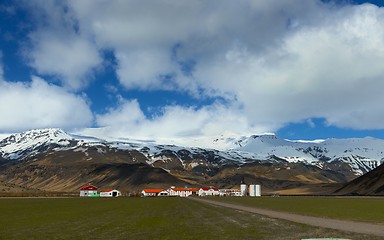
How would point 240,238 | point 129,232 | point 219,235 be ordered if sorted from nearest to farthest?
point 240,238 < point 219,235 < point 129,232

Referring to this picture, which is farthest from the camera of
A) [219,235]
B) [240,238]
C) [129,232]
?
[129,232]

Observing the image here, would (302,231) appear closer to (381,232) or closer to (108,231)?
(381,232)

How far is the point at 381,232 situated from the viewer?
35.9 metres

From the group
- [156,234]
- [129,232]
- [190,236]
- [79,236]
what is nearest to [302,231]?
[190,236]

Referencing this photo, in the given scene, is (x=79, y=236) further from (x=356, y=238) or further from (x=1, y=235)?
(x=356, y=238)

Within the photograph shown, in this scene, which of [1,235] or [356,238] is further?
[1,235]

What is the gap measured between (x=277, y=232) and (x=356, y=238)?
6860 millimetres

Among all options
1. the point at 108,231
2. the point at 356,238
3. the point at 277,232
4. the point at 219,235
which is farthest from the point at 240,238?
the point at 108,231

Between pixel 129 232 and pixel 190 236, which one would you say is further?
pixel 129 232

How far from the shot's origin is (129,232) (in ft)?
118

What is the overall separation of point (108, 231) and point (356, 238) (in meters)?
20.7

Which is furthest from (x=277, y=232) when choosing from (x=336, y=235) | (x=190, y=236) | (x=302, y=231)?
(x=190, y=236)

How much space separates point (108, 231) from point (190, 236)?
27.7 ft

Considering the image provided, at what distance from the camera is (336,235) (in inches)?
1314
